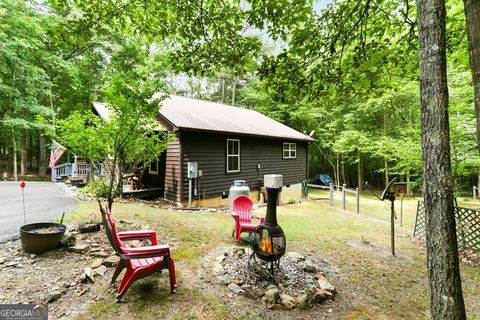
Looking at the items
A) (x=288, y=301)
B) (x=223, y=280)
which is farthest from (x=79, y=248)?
(x=288, y=301)

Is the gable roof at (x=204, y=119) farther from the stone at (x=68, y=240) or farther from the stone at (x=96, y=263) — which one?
the stone at (x=96, y=263)

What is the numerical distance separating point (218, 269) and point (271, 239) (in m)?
0.97

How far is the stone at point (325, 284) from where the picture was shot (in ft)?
10.7

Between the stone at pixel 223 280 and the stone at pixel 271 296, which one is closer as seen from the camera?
the stone at pixel 271 296

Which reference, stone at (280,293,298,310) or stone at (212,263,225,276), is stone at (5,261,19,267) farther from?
stone at (280,293,298,310)

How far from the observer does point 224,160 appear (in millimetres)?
10375

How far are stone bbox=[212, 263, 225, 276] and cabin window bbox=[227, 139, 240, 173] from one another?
6.88 m

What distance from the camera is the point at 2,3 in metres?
11.0

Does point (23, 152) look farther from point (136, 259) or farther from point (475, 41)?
point (475, 41)

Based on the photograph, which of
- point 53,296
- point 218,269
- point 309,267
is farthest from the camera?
point 309,267

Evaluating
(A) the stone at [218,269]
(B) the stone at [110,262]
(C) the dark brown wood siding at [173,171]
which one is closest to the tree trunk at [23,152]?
(C) the dark brown wood siding at [173,171]

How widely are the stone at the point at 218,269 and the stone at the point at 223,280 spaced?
9 cm

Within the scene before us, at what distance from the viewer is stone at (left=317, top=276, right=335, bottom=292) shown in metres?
3.26

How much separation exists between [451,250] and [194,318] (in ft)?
7.84
